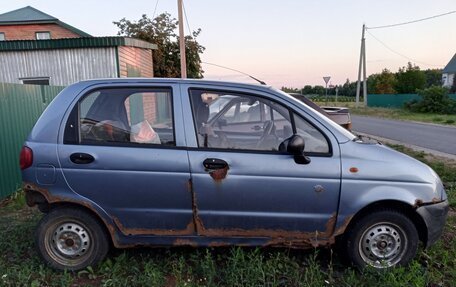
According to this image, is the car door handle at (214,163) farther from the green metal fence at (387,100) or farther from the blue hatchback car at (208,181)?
the green metal fence at (387,100)

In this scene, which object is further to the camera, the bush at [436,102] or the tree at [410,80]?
the tree at [410,80]

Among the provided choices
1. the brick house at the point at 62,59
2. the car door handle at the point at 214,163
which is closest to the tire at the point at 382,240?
the car door handle at the point at 214,163

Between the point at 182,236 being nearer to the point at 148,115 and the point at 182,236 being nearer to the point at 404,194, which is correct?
the point at 148,115

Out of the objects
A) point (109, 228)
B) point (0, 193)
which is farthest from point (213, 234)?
point (0, 193)

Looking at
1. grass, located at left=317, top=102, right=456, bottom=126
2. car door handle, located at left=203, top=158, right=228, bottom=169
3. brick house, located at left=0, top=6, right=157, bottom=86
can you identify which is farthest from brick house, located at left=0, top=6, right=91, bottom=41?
car door handle, located at left=203, top=158, right=228, bottom=169

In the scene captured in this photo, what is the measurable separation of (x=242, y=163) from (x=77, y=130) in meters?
1.45

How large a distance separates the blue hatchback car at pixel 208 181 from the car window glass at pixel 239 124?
0.04ft

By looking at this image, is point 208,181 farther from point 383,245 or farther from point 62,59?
point 62,59

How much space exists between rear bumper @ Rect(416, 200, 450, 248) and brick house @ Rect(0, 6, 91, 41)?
86.7 ft

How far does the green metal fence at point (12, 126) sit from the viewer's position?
527cm

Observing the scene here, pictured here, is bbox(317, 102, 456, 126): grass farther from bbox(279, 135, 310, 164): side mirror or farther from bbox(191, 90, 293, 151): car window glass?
bbox(279, 135, 310, 164): side mirror

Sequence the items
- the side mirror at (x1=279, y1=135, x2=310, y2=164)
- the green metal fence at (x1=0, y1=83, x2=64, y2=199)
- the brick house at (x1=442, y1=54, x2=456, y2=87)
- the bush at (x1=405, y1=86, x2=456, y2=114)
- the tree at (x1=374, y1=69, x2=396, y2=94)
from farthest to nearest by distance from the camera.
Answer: the tree at (x1=374, y1=69, x2=396, y2=94) → the brick house at (x1=442, y1=54, x2=456, y2=87) → the bush at (x1=405, y1=86, x2=456, y2=114) → the green metal fence at (x1=0, y1=83, x2=64, y2=199) → the side mirror at (x1=279, y1=135, x2=310, y2=164)

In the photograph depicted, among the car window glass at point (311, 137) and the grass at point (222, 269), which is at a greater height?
the car window glass at point (311, 137)

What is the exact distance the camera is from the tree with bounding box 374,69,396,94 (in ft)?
171
